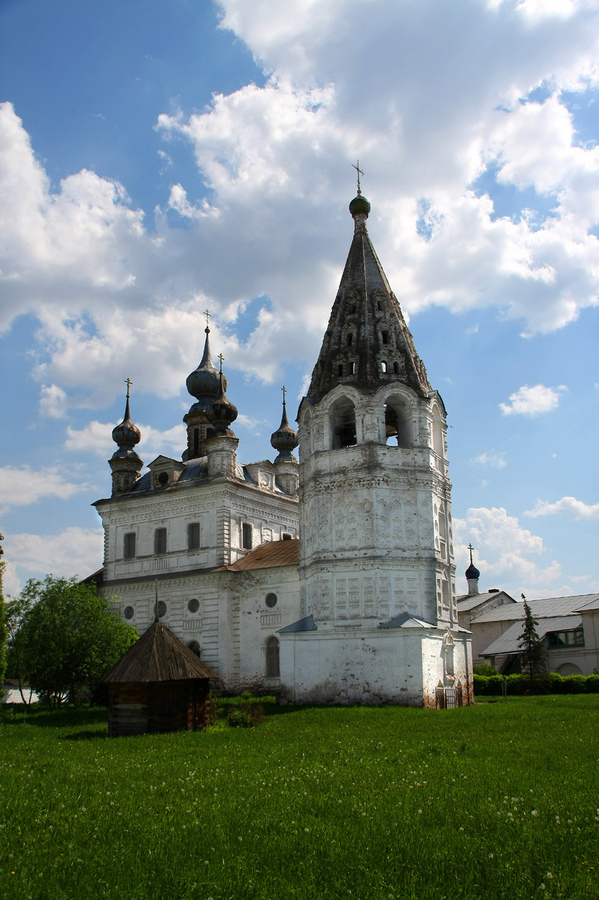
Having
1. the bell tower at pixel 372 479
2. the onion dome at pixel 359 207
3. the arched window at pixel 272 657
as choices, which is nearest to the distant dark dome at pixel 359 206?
the onion dome at pixel 359 207

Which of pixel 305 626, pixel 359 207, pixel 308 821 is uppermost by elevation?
pixel 359 207

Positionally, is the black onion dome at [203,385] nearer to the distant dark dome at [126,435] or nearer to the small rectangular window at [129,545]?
the distant dark dome at [126,435]

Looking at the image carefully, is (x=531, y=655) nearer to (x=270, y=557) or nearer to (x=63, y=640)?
(x=270, y=557)

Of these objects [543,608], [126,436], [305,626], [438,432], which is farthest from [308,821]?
[543,608]

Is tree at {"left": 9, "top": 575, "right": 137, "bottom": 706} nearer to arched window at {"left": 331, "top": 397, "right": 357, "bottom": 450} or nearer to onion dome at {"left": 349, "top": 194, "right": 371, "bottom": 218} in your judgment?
arched window at {"left": 331, "top": 397, "right": 357, "bottom": 450}

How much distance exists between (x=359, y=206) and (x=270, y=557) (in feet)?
50.6

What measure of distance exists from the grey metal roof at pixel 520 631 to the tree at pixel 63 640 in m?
22.3

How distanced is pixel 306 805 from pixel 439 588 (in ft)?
60.0

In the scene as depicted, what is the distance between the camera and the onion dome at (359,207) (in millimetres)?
31125

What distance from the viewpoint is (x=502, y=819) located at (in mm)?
6887

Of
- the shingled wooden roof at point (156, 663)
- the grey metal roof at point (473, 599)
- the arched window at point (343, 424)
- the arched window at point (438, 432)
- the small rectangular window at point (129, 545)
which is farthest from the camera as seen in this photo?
the grey metal roof at point (473, 599)

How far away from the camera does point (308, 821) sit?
706 cm

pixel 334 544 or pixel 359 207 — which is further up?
pixel 359 207

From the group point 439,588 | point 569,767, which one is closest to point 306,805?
point 569,767
